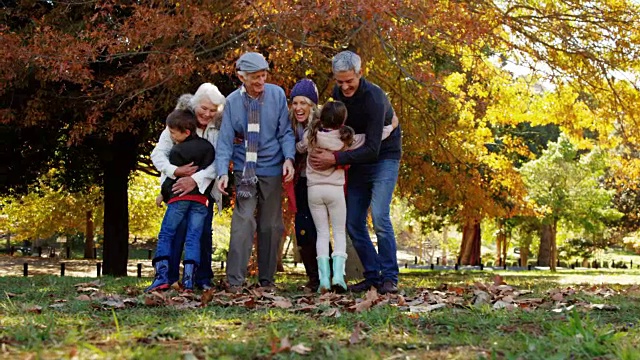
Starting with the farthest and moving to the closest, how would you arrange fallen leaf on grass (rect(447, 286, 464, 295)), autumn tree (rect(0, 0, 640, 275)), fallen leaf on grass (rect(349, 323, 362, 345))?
1. autumn tree (rect(0, 0, 640, 275))
2. fallen leaf on grass (rect(447, 286, 464, 295))
3. fallen leaf on grass (rect(349, 323, 362, 345))

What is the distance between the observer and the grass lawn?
3.38 metres

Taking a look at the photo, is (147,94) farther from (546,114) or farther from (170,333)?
(170,333)

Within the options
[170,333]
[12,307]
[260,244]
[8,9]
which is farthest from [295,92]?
[8,9]

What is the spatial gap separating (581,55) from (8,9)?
10.2 m

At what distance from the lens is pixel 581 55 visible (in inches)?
520

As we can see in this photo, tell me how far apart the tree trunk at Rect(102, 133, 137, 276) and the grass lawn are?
1130 centimetres

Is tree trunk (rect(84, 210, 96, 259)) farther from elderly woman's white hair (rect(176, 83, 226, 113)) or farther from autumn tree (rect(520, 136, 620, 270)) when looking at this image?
elderly woman's white hair (rect(176, 83, 226, 113))

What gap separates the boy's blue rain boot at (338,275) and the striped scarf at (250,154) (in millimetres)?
984

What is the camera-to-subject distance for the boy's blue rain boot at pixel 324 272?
674 centimetres

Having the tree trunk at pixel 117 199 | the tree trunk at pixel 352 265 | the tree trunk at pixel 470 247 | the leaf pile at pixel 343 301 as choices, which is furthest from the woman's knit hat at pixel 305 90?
the tree trunk at pixel 470 247

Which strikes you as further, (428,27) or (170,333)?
(428,27)

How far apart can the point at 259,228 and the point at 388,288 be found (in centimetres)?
134

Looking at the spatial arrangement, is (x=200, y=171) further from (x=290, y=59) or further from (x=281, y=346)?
(x=290, y=59)

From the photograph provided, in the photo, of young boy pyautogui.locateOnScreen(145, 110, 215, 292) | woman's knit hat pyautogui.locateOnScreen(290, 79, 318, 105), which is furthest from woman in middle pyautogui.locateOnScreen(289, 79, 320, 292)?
young boy pyautogui.locateOnScreen(145, 110, 215, 292)
